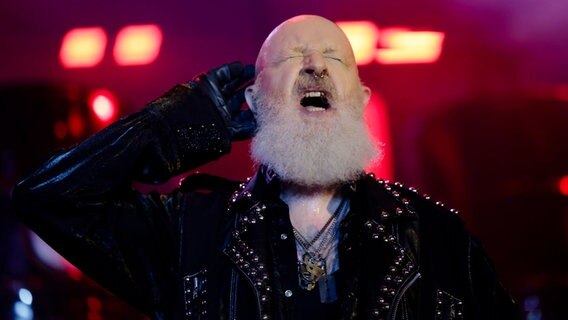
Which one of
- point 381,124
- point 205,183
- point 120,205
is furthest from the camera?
point 381,124

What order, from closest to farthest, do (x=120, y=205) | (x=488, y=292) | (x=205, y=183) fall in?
(x=488, y=292) → (x=120, y=205) → (x=205, y=183)

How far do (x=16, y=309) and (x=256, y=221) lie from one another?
1.85m

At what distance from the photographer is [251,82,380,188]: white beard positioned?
7.41ft

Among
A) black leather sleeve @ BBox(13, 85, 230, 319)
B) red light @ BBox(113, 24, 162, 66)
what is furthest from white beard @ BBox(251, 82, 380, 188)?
red light @ BBox(113, 24, 162, 66)

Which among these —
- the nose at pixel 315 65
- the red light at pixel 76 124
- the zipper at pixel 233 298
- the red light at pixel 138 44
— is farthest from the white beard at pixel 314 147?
the red light at pixel 76 124

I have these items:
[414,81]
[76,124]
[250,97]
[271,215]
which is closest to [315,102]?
[250,97]

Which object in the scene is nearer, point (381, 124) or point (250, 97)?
point (250, 97)

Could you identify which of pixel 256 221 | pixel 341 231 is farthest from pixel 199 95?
pixel 341 231

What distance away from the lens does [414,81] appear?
4.02m

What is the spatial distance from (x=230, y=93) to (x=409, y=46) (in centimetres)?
172

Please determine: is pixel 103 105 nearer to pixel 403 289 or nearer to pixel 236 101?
pixel 236 101

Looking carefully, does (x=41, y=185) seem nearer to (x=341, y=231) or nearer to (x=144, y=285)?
(x=144, y=285)

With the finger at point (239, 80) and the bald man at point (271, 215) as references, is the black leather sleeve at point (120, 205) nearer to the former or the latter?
the bald man at point (271, 215)

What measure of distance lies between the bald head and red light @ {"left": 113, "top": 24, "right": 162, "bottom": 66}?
5.67 feet
